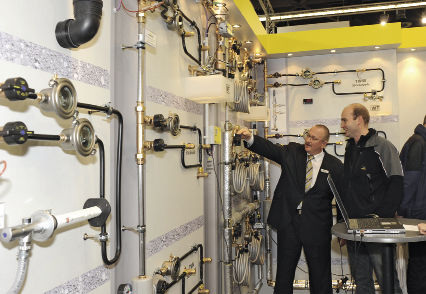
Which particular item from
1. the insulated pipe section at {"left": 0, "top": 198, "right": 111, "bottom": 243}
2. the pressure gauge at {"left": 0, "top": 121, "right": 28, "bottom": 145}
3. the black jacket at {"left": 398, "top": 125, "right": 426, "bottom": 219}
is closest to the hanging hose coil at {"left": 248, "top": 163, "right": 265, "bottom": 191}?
the black jacket at {"left": 398, "top": 125, "right": 426, "bottom": 219}

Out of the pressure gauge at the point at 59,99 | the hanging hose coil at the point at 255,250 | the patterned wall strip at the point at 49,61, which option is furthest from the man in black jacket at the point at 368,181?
the pressure gauge at the point at 59,99

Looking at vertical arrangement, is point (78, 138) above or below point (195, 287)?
above

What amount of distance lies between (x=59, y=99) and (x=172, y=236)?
4.86ft

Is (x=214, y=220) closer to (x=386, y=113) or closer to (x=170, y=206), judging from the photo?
(x=170, y=206)

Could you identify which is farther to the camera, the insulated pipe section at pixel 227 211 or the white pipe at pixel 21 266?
the insulated pipe section at pixel 227 211

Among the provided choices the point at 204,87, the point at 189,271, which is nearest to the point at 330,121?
the point at 204,87

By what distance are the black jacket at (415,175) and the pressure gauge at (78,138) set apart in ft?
11.4

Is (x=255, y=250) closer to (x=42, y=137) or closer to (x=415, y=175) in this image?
(x=415, y=175)

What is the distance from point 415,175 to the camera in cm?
398

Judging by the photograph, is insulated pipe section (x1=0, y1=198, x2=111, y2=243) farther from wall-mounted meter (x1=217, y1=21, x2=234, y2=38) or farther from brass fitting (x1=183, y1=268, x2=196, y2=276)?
wall-mounted meter (x1=217, y1=21, x2=234, y2=38)

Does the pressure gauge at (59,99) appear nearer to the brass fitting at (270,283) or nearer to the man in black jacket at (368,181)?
the man in black jacket at (368,181)

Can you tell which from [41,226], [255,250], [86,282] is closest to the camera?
[41,226]

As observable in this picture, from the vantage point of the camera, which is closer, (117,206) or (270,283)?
(117,206)

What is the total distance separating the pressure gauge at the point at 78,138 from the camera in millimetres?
1481
